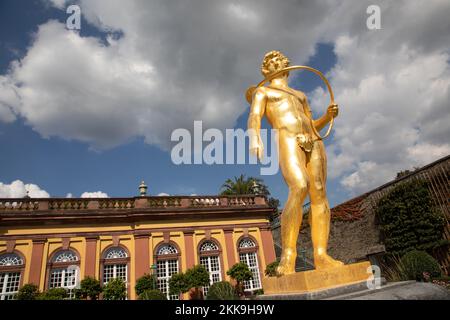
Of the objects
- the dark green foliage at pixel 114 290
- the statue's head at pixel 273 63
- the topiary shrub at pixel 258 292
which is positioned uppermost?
the statue's head at pixel 273 63

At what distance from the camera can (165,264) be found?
15562mm

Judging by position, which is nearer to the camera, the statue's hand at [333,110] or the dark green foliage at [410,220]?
the statue's hand at [333,110]

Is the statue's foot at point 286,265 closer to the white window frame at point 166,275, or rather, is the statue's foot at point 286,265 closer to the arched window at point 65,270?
the white window frame at point 166,275

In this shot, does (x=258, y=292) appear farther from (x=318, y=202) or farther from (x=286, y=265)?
(x=286, y=265)

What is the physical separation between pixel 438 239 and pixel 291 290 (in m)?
11.6

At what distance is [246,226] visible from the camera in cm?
1750

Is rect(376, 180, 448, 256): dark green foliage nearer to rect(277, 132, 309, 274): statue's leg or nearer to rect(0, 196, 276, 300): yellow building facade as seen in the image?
rect(0, 196, 276, 300): yellow building facade

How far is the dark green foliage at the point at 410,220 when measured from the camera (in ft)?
38.5

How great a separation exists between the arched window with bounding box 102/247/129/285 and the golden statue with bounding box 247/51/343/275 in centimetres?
1317

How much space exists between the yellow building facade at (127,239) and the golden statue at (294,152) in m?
12.6

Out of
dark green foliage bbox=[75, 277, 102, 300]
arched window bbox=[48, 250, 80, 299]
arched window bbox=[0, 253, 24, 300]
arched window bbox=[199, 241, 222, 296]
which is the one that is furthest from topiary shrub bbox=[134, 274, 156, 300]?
arched window bbox=[0, 253, 24, 300]

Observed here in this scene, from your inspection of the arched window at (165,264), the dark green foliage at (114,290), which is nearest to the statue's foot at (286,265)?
the dark green foliage at (114,290)
